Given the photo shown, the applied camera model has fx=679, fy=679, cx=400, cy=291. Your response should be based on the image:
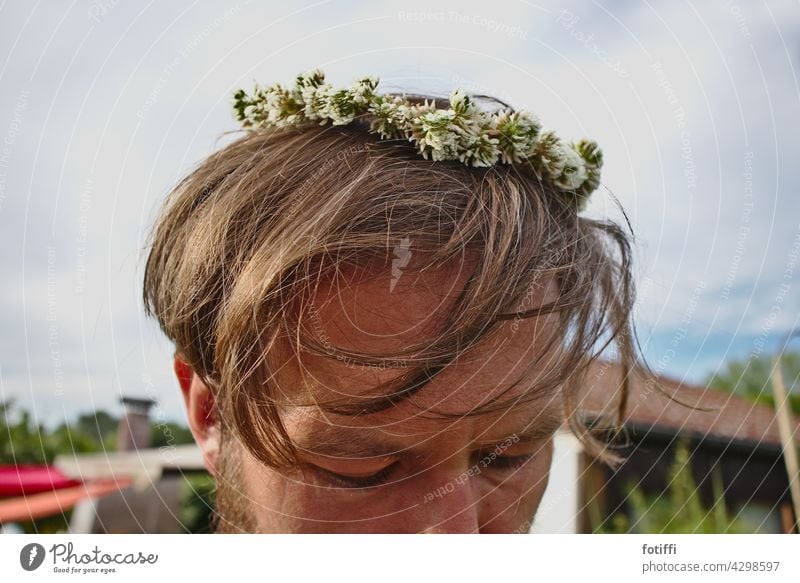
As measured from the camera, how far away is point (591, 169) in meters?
0.96

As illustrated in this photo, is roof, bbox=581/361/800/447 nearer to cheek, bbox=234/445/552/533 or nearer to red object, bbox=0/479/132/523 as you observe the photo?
cheek, bbox=234/445/552/533

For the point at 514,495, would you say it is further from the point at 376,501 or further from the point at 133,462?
the point at 133,462

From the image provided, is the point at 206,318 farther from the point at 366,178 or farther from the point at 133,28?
the point at 133,28

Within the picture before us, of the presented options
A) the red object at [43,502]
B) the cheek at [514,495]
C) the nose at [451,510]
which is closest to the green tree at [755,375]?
the cheek at [514,495]

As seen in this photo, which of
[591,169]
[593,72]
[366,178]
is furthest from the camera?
[593,72]

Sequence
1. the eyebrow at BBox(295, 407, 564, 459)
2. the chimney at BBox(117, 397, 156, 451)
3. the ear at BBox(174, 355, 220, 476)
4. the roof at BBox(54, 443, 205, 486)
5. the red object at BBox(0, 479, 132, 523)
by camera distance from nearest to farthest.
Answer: the eyebrow at BBox(295, 407, 564, 459), the ear at BBox(174, 355, 220, 476), the chimney at BBox(117, 397, 156, 451), the roof at BBox(54, 443, 205, 486), the red object at BBox(0, 479, 132, 523)

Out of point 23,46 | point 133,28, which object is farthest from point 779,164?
point 23,46

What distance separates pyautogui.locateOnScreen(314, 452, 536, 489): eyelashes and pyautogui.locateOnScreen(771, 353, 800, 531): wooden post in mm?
693

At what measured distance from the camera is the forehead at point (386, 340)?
77cm

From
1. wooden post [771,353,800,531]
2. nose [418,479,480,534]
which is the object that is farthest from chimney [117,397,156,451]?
wooden post [771,353,800,531]

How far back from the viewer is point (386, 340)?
2.55 ft

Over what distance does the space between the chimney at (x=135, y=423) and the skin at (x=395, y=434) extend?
4.6 inches

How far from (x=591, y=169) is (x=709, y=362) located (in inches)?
16.4

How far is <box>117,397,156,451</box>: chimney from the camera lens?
98 centimetres
